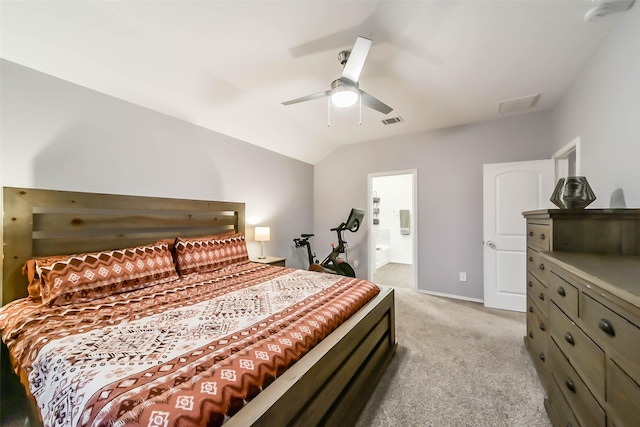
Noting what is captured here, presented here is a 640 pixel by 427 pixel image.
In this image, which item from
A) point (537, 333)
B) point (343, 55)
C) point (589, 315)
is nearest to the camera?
point (589, 315)

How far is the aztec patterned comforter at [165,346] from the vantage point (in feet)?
2.56

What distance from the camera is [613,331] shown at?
0.80m

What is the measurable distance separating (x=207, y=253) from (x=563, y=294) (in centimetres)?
278

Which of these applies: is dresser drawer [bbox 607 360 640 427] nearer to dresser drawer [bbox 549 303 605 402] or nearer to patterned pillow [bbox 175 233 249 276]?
dresser drawer [bbox 549 303 605 402]

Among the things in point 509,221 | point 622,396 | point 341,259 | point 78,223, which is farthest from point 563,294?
point 78,223

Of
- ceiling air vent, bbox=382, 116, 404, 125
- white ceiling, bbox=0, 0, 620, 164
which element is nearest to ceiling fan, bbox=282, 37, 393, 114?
white ceiling, bbox=0, 0, 620, 164

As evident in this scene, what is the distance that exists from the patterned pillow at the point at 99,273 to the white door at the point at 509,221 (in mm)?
3860

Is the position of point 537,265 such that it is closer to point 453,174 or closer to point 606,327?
Answer: point 606,327

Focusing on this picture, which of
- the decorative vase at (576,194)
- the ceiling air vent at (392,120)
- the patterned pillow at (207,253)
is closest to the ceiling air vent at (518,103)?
the ceiling air vent at (392,120)

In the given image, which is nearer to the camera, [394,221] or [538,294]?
[538,294]

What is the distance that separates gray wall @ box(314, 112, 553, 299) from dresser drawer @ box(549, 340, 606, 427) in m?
2.34

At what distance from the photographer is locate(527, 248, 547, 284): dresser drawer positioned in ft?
5.61

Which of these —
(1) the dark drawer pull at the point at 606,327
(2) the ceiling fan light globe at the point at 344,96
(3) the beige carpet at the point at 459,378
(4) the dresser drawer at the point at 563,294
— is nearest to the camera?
(1) the dark drawer pull at the point at 606,327

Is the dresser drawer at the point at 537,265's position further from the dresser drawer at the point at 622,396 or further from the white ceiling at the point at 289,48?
the white ceiling at the point at 289,48
